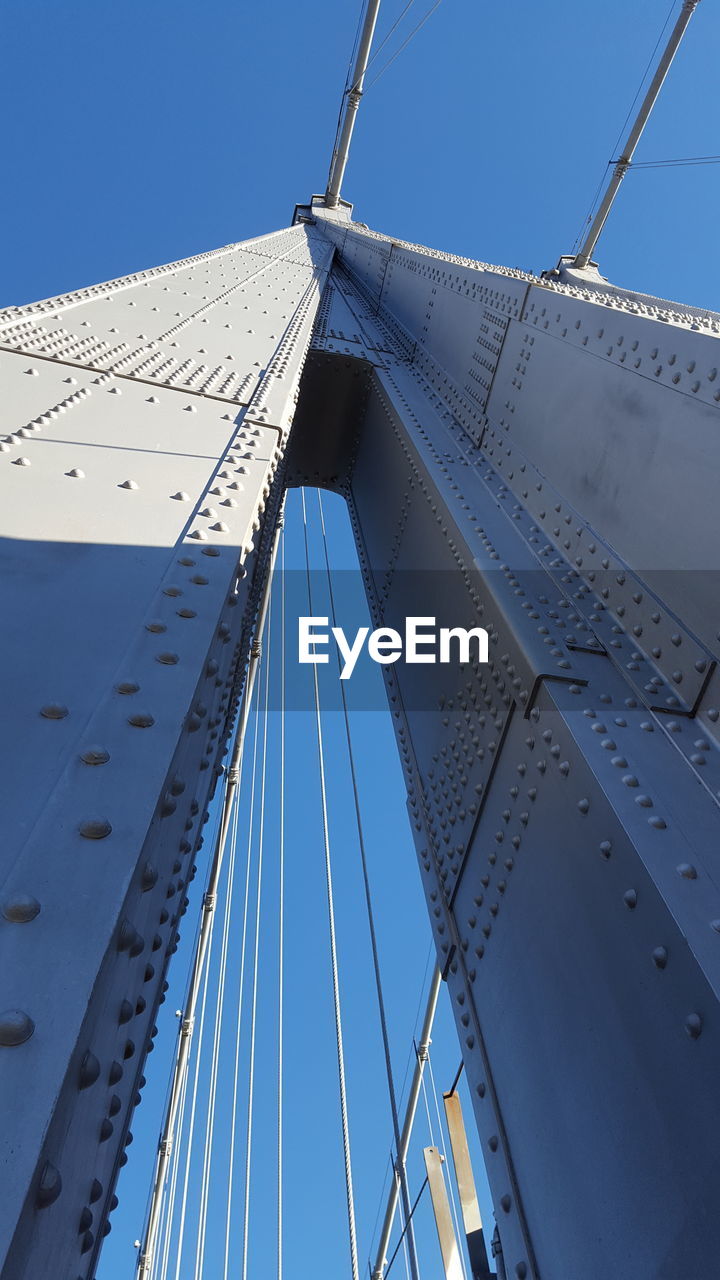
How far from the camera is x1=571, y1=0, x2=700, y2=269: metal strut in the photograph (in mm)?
15188

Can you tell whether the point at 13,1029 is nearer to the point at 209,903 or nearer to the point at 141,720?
the point at 141,720

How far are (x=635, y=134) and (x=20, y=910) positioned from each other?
22.0 m

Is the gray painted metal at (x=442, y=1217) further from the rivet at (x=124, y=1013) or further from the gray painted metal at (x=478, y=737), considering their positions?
the rivet at (x=124, y=1013)

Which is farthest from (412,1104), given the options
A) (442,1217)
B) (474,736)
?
(474,736)

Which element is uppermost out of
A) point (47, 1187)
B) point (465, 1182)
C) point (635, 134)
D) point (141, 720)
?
point (635, 134)

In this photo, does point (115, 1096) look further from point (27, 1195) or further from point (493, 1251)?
point (493, 1251)

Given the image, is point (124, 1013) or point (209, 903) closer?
point (124, 1013)

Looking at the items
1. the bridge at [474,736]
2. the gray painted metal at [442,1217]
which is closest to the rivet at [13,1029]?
the bridge at [474,736]

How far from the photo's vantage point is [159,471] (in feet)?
9.60

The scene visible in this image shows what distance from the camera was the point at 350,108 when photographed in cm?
1984

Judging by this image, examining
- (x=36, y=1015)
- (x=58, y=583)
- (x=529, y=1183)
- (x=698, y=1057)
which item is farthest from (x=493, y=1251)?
(x=58, y=583)

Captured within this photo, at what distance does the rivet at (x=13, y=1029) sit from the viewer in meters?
0.98

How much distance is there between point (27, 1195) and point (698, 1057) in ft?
5.32

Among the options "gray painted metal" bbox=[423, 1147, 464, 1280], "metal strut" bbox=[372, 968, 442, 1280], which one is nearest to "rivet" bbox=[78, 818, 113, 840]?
"metal strut" bbox=[372, 968, 442, 1280]
